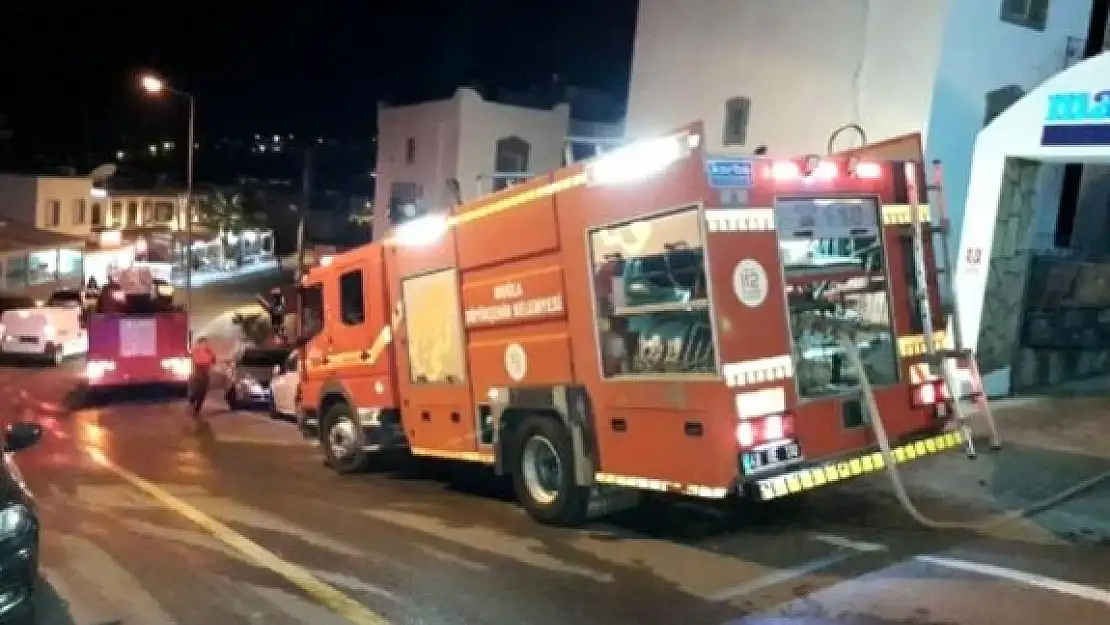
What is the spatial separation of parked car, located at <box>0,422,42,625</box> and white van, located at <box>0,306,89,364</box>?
28412mm

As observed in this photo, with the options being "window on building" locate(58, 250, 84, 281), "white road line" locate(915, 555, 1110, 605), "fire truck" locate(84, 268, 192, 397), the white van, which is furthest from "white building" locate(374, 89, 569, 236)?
"white road line" locate(915, 555, 1110, 605)

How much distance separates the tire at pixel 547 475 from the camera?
31.1 ft

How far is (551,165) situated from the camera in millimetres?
37812

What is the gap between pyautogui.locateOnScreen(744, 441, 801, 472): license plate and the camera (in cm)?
799

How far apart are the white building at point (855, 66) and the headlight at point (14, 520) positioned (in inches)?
548

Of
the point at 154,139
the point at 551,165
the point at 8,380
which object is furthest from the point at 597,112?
the point at 154,139

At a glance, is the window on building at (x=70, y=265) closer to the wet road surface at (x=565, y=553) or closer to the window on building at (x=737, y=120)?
the window on building at (x=737, y=120)

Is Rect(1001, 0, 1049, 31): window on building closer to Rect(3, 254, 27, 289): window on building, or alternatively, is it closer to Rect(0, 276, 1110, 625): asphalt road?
Rect(0, 276, 1110, 625): asphalt road

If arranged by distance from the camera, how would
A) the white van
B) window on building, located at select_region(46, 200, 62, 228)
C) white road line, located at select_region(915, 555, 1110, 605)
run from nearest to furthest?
1. white road line, located at select_region(915, 555, 1110, 605)
2. the white van
3. window on building, located at select_region(46, 200, 62, 228)

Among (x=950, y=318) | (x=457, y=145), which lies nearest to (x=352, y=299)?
(x=950, y=318)

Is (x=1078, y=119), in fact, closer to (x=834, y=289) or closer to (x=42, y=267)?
(x=834, y=289)

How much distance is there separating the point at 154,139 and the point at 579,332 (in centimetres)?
7060

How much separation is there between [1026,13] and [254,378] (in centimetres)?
1498

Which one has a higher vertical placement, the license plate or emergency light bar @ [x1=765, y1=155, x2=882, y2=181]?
emergency light bar @ [x1=765, y1=155, x2=882, y2=181]
